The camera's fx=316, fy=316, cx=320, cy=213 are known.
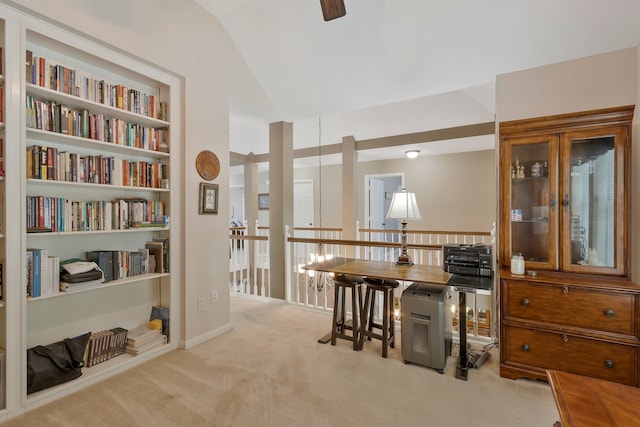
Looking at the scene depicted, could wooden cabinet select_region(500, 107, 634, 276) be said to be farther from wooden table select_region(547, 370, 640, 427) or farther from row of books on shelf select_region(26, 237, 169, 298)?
row of books on shelf select_region(26, 237, 169, 298)

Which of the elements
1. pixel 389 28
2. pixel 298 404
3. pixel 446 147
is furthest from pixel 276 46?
pixel 446 147

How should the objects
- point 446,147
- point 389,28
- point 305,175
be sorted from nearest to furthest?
point 389,28
point 446,147
point 305,175

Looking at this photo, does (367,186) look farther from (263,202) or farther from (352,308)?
(352,308)

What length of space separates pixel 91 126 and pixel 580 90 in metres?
3.71

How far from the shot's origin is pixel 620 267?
218cm

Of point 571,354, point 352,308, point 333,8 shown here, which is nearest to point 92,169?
point 333,8

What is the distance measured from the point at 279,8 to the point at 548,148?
2583 mm

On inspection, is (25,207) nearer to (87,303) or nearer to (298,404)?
(87,303)

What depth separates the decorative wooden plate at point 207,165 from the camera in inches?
117

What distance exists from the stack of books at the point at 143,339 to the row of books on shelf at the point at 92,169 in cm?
124

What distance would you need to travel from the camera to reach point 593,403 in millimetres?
1121

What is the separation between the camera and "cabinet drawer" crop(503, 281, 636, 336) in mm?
2025

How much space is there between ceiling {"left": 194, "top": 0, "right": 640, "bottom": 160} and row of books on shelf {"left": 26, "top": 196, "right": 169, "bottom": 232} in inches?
72.7

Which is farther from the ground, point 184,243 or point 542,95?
point 542,95
